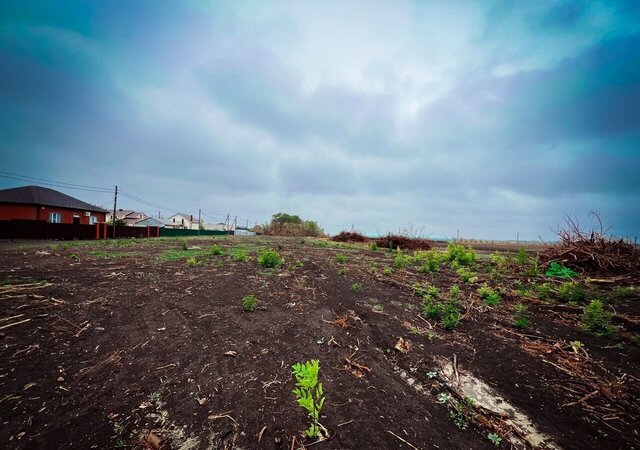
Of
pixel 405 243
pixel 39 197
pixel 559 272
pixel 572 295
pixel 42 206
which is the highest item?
pixel 39 197

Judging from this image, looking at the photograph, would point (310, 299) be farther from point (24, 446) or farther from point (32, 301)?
point (32, 301)

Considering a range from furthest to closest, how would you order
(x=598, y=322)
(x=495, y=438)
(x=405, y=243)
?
(x=405, y=243) < (x=598, y=322) < (x=495, y=438)

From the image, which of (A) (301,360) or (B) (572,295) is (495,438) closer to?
(A) (301,360)

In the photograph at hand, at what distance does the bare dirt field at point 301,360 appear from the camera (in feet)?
7.21

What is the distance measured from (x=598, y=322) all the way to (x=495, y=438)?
10.1ft

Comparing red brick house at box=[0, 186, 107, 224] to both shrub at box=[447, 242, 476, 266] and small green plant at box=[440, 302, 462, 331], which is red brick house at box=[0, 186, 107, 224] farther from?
small green plant at box=[440, 302, 462, 331]

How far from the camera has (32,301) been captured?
4133 mm

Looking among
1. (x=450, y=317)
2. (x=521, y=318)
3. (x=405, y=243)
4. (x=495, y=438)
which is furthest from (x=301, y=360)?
(x=405, y=243)

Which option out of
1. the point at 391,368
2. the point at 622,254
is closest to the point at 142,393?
the point at 391,368

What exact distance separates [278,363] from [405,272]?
18.1ft

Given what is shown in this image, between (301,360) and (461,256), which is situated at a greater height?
(461,256)

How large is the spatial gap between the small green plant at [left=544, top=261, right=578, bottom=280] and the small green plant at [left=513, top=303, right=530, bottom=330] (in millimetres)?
2869

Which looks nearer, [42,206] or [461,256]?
[461,256]

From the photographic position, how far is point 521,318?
426cm
